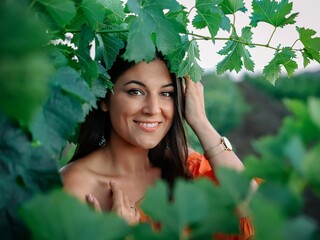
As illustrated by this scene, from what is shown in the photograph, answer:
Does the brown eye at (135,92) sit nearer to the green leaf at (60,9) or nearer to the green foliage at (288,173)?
the green leaf at (60,9)

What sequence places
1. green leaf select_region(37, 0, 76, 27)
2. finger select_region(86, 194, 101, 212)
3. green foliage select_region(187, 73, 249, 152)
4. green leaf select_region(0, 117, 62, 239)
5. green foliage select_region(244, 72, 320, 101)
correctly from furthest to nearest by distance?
1. green foliage select_region(244, 72, 320, 101)
2. green foliage select_region(187, 73, 249, 152)
3. finger select_region(86, 194, 101, 212)
4. green leaf select_region(37, 0, 76, 27)
5. green leaf select_region(0, 117, 62, 239)

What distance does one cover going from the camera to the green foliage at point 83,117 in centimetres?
41

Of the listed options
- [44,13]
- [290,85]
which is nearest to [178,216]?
[44,13]

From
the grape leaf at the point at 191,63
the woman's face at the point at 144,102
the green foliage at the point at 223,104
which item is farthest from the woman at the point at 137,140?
the green foliage at the point at 223,104

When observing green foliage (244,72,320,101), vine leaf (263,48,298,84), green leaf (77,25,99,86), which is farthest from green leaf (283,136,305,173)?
green foliage (244,72,320,101)

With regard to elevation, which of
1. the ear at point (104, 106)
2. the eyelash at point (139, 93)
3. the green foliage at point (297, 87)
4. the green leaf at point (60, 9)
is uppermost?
the green leaf at point (60, 9)

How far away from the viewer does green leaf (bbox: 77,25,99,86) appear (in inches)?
45.0

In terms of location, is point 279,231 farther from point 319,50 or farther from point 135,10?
point 319,50

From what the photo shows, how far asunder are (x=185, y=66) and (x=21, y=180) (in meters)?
0.83

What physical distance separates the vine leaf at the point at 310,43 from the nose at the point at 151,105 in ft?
1.72

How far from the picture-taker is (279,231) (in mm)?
400

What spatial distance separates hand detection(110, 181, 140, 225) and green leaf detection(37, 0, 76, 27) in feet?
2.78

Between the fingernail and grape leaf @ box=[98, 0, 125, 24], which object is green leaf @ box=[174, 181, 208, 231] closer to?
grape leaf @ box=[98, 0, 125, 24]

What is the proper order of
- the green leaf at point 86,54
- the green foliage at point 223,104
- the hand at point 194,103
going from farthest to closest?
the green foliage at point 223,104 < the hand at point 194,103 < the green leaf at point 86,54
